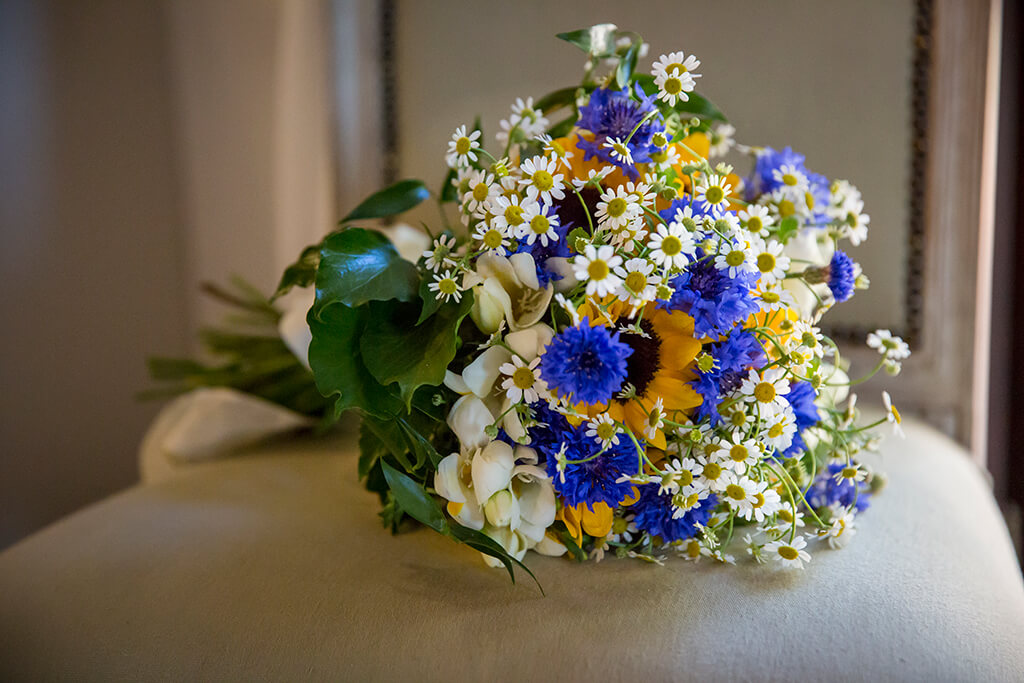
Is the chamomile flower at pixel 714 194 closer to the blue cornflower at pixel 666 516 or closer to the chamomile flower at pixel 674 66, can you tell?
the chamomile flower at pixel 674 66

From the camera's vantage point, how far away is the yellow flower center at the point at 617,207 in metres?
0.44

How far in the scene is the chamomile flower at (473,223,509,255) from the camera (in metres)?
0.44

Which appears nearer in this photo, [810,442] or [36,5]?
[810,442]

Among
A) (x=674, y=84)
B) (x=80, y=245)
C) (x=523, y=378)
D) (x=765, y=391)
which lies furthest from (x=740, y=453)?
(x=80, y=245)

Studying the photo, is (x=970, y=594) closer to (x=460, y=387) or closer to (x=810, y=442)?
(x=810, y=442)

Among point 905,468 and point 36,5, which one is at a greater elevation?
point 36,5

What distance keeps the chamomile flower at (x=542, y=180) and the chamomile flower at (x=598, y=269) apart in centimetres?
5

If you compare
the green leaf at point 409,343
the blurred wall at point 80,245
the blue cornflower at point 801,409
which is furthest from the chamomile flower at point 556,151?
the blurred wall at point 80,245

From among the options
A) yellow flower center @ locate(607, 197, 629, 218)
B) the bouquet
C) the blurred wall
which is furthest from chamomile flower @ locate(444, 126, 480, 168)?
the blurred wall

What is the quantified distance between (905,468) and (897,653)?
31 centimetres

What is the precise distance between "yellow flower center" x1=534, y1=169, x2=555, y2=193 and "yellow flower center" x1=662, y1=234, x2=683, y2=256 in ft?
0.25

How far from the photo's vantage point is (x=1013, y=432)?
3.08 feet

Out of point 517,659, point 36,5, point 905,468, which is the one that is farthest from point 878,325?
point 36,5

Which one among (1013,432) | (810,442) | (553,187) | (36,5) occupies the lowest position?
(1013,432)
